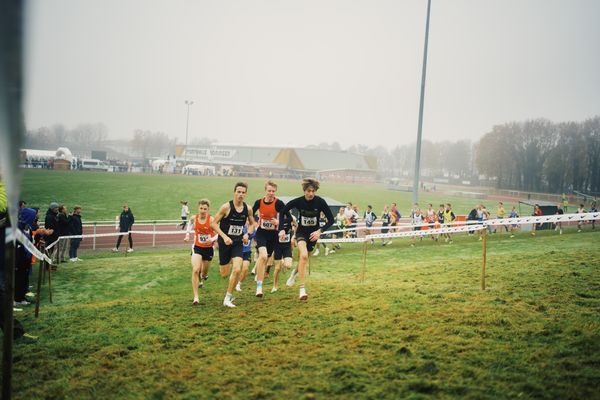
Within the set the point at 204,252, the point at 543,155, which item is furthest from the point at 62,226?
the point at 543,155

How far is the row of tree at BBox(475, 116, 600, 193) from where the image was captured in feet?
169

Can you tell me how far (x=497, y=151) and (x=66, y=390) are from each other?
276 ft

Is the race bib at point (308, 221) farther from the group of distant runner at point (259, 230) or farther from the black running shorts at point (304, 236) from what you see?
the black running shorts at point (304, 236)

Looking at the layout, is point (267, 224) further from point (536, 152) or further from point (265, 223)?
point (536, 152)

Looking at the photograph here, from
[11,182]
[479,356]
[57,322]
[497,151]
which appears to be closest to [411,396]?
[479,356]

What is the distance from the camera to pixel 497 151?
77500mm

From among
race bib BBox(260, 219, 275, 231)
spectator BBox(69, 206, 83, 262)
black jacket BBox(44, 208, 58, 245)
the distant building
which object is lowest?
spectator BBox(69, 206, 83, 262)

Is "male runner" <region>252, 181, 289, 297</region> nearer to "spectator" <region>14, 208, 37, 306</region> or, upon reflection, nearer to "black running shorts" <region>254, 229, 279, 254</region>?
"black running shorts" <region>254, 229, 279, 254</region>

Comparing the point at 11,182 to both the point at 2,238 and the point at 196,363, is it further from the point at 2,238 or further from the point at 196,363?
the point at 2,238

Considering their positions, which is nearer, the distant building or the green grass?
the green grass

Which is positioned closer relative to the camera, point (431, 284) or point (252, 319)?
point (252, 319)

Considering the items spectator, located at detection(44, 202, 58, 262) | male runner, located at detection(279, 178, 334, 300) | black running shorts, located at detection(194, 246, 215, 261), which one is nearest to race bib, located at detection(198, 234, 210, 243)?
black running shorts, located at detection(194, 246, 215, 261)

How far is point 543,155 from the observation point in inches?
2616

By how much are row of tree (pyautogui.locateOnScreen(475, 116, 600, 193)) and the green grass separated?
168ft
